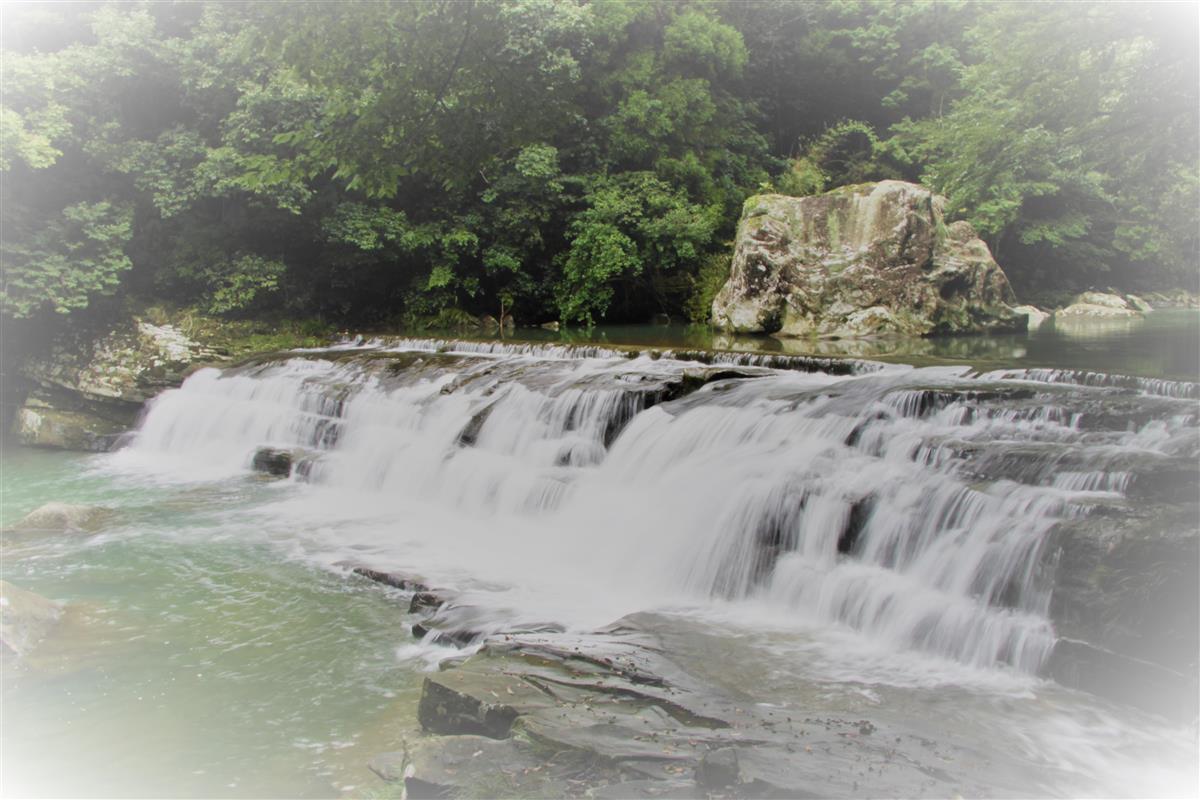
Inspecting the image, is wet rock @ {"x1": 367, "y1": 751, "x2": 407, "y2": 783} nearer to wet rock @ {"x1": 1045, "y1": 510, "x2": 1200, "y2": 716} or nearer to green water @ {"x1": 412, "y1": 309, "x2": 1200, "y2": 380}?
wet rock @ {"x1": 1045, "y1": 510, "x2": 1200, "y2": 716}

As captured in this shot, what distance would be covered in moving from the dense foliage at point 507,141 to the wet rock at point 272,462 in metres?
3.74

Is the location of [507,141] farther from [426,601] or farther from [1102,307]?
[1102,307]

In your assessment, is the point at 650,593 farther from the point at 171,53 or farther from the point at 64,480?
the point at 171,53

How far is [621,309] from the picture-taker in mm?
20891

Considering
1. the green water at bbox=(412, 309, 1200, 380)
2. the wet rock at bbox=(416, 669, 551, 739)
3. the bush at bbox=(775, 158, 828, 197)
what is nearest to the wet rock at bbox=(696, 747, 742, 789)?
the wet rock at bbox=(416, 669, 551, 739)

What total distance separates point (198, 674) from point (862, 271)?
1378cm

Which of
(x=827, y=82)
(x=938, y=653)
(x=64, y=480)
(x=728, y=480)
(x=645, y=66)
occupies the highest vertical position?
(x=827, y=82)

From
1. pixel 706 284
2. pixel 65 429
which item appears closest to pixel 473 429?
pixel 65 429

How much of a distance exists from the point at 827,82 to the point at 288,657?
1073 inches

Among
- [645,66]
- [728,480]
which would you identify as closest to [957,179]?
[645,66]

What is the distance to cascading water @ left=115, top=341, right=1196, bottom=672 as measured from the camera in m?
5.35

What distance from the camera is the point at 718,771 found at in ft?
10.4

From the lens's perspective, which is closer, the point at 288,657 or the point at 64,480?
the point at 288,657

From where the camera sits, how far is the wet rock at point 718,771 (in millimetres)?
3152
